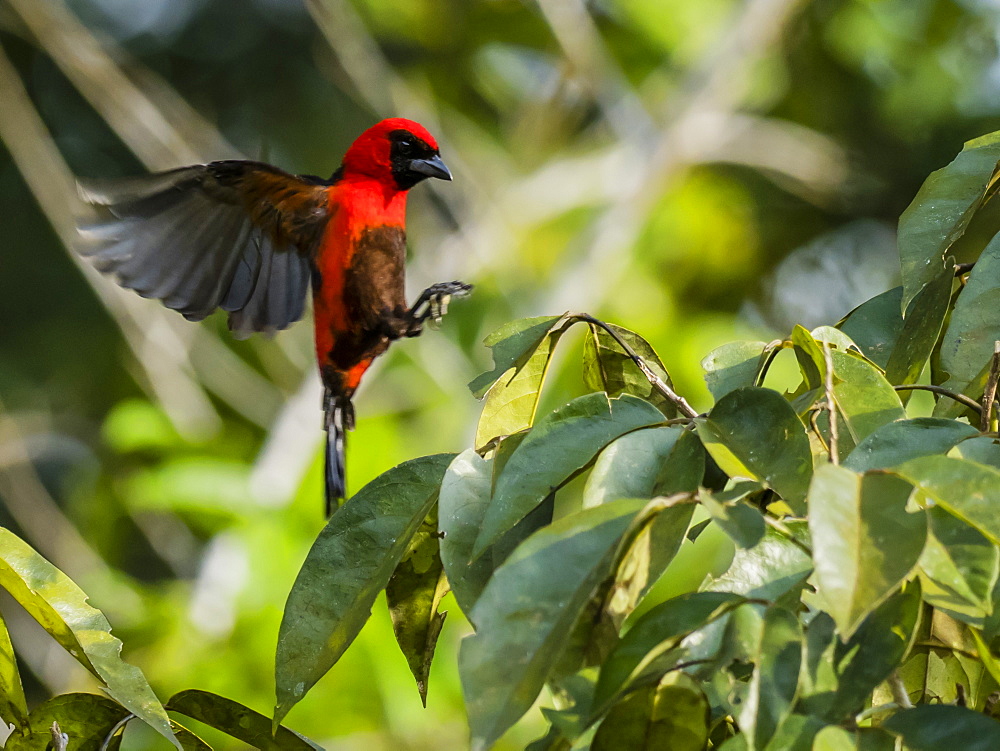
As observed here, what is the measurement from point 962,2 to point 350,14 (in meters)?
2.76

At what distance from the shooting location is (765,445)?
2.64ft

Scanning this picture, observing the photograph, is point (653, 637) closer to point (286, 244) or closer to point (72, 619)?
point (72, 619)

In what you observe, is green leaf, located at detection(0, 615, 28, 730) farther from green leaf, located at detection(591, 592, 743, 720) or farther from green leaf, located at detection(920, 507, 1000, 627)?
green leaf, located at detection(920, 507, 1000, 627)

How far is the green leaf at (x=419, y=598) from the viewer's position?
1.01m

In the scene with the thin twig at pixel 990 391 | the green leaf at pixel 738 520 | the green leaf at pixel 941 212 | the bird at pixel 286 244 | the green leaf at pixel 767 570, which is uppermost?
the bird at pixel 286 244

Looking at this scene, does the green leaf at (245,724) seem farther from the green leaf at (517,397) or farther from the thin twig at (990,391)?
the thin twig at (990,391)

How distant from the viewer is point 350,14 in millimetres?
4637

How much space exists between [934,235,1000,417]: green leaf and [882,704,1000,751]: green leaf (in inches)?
16.2

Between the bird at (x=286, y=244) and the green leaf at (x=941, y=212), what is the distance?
0.94 metres

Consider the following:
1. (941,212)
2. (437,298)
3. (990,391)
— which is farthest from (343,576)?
(437,298)

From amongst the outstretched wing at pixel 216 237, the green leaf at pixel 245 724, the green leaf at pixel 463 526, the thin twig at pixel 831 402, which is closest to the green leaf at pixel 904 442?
the thin twig at pixel 831 402

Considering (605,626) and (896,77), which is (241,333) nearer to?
(605,626)

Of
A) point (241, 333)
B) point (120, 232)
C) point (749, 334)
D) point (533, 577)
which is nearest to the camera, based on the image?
point (533, 577)

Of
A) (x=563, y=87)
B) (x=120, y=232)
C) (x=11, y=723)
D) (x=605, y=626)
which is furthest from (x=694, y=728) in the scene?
(x=563, y=87)
